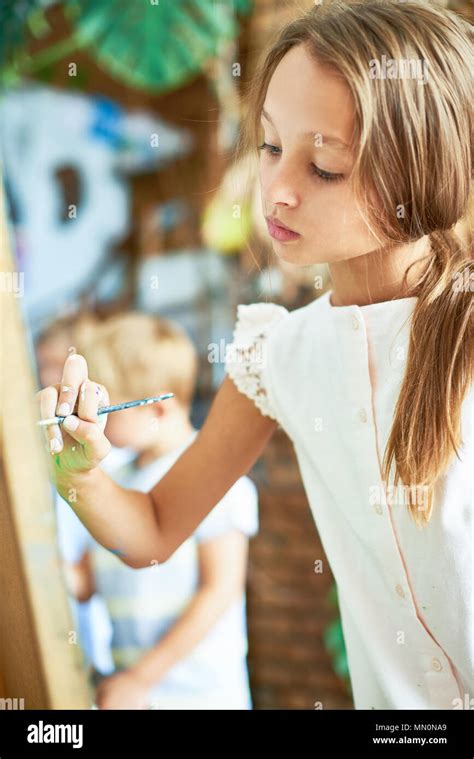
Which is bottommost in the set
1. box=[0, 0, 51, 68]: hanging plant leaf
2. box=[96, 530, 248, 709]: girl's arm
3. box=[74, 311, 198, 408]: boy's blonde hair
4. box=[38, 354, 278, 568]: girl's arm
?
box=[96, 530, 248, 709]: girl's arm

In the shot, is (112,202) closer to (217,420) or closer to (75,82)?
(75,82)

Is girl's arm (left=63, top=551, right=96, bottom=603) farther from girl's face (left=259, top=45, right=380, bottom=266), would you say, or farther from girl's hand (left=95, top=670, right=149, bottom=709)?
girl's face (left=259, top=45, right=380, bottom=266)

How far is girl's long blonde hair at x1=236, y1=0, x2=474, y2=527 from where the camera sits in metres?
0.59

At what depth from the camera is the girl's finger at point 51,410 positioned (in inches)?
24.3

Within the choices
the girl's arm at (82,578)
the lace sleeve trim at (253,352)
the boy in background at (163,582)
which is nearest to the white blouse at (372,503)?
the lace sleeve trim at (253,352)

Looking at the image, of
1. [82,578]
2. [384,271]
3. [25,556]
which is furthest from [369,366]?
[82,578]

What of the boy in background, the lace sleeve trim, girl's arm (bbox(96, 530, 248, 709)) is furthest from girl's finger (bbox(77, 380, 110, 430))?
girl's arm (bbox(96, 530, 248, 709))

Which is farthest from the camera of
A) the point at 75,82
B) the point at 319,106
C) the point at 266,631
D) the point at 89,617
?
the point at 266,631

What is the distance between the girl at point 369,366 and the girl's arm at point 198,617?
70cm

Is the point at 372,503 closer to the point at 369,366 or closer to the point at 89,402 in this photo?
the point at 369,366

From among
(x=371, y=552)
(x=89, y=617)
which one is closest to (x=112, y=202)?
(x=89, y=617)

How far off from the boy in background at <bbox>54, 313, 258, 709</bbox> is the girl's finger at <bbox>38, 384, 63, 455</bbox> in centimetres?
71

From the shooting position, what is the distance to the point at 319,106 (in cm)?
59
